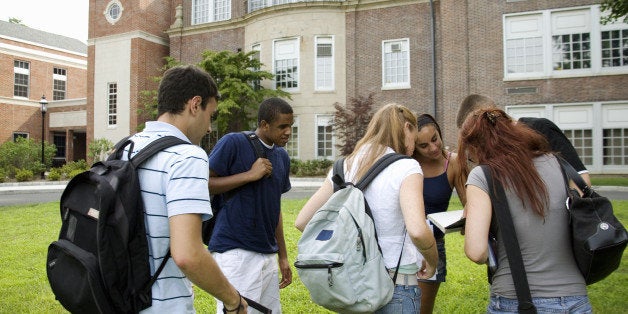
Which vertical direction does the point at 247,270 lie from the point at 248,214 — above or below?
below

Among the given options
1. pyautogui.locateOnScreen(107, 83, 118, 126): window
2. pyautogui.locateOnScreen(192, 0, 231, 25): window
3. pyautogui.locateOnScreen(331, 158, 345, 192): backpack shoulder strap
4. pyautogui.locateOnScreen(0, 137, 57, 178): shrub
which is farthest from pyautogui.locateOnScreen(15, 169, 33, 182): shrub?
pyautogui.locateOnScreen(331, 158, 345, 192): backpack shoulder strap

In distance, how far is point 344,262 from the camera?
2.16 meters

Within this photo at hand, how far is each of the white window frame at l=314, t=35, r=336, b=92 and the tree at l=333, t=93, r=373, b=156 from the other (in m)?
2.75

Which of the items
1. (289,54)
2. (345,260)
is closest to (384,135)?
(345,260)

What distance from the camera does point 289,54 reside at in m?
24.9

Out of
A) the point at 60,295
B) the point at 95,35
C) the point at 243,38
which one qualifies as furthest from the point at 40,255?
the point at 95,35

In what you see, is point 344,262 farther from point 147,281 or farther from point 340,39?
point 340,39

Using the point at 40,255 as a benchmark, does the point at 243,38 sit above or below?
above

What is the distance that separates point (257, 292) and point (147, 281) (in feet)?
4.27

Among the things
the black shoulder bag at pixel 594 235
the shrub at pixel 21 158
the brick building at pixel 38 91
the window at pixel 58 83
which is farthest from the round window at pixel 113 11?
the black shoulder bag at pixel 594 235

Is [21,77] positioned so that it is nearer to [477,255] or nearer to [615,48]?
[615,48]

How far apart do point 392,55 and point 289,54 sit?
5431mm

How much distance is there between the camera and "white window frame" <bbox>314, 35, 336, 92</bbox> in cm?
2428

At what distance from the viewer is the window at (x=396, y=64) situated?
23078 millimetres
